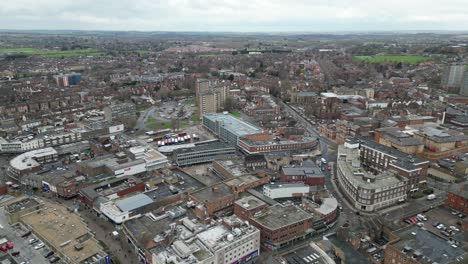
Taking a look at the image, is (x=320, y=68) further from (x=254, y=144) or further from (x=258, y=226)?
(x=258, y=226)

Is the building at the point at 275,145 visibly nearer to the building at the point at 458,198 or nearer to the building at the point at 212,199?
the building at the point at 212,199

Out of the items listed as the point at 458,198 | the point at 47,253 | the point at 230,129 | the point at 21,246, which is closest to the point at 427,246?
the point at 458,198

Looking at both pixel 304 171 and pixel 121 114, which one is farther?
pixel 121 114

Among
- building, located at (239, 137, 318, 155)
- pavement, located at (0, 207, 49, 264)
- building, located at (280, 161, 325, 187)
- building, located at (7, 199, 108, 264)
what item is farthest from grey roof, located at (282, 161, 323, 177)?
pavement, located at (0, 207, 49, 264)

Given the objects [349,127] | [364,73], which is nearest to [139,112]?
[349,127]

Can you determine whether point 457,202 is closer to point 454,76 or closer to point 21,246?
point 21,246

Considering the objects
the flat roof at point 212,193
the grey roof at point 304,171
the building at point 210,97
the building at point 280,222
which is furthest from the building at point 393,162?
the building at point 210,97
